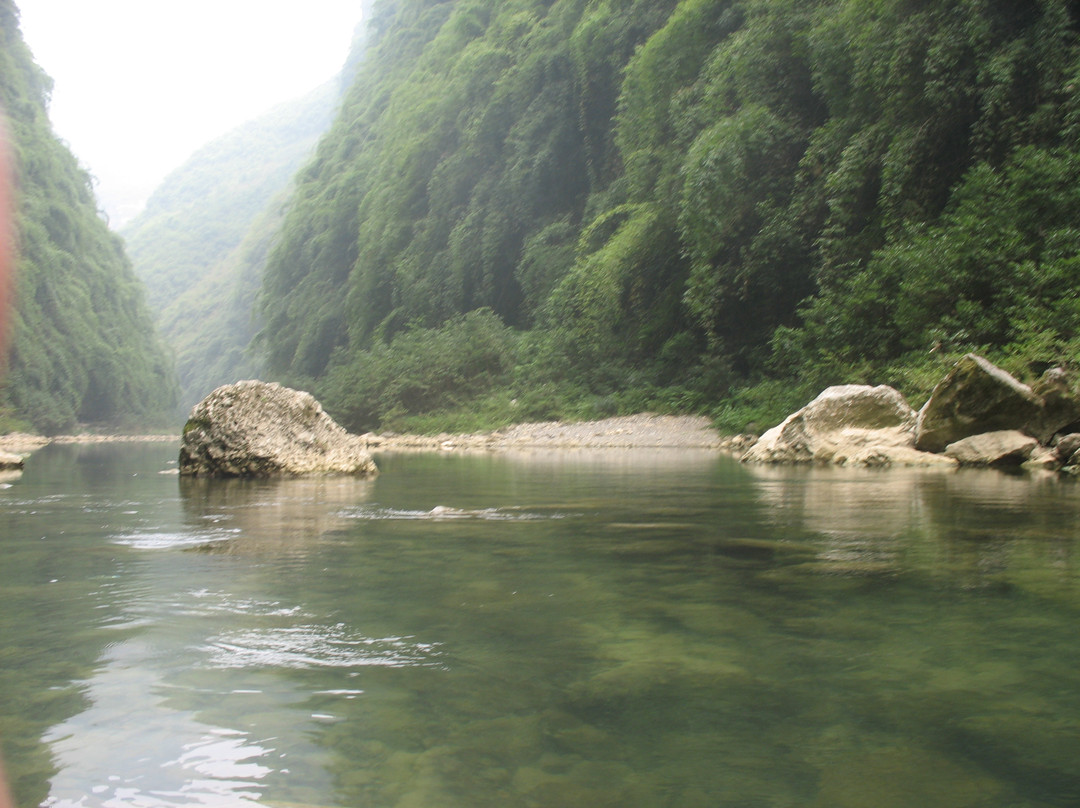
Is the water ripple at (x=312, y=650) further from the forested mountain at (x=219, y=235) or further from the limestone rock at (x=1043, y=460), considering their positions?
the forested mountain at (x=219, y=235)

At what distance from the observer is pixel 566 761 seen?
1822mm

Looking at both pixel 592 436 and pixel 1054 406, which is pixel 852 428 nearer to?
pixel 1054 406

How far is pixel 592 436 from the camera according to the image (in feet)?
73.3

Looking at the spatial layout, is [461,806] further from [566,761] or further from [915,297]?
[915,297]

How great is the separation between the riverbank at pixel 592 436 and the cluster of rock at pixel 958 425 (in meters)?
5.57

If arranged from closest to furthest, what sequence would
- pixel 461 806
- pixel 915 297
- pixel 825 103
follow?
pixel 461 806 → pixel 915 297 → pixel 825 103

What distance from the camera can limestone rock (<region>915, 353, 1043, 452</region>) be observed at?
1008 centimetres

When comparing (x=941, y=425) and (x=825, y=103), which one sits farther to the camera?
(x=825, y=103)

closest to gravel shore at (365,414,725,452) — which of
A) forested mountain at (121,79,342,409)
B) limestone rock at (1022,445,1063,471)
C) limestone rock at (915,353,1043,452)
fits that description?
limestone rock at (915,353,1043,452)

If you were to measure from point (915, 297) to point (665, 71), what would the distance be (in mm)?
13040

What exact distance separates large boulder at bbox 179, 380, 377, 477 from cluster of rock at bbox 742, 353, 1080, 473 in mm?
6125

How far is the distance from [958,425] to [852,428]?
5.63ft

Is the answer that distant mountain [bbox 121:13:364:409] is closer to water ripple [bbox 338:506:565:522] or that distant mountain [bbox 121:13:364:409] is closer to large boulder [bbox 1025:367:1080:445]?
large boulder [bbox 1025:367:1080:445]

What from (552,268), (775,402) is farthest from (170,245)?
(775,402)
